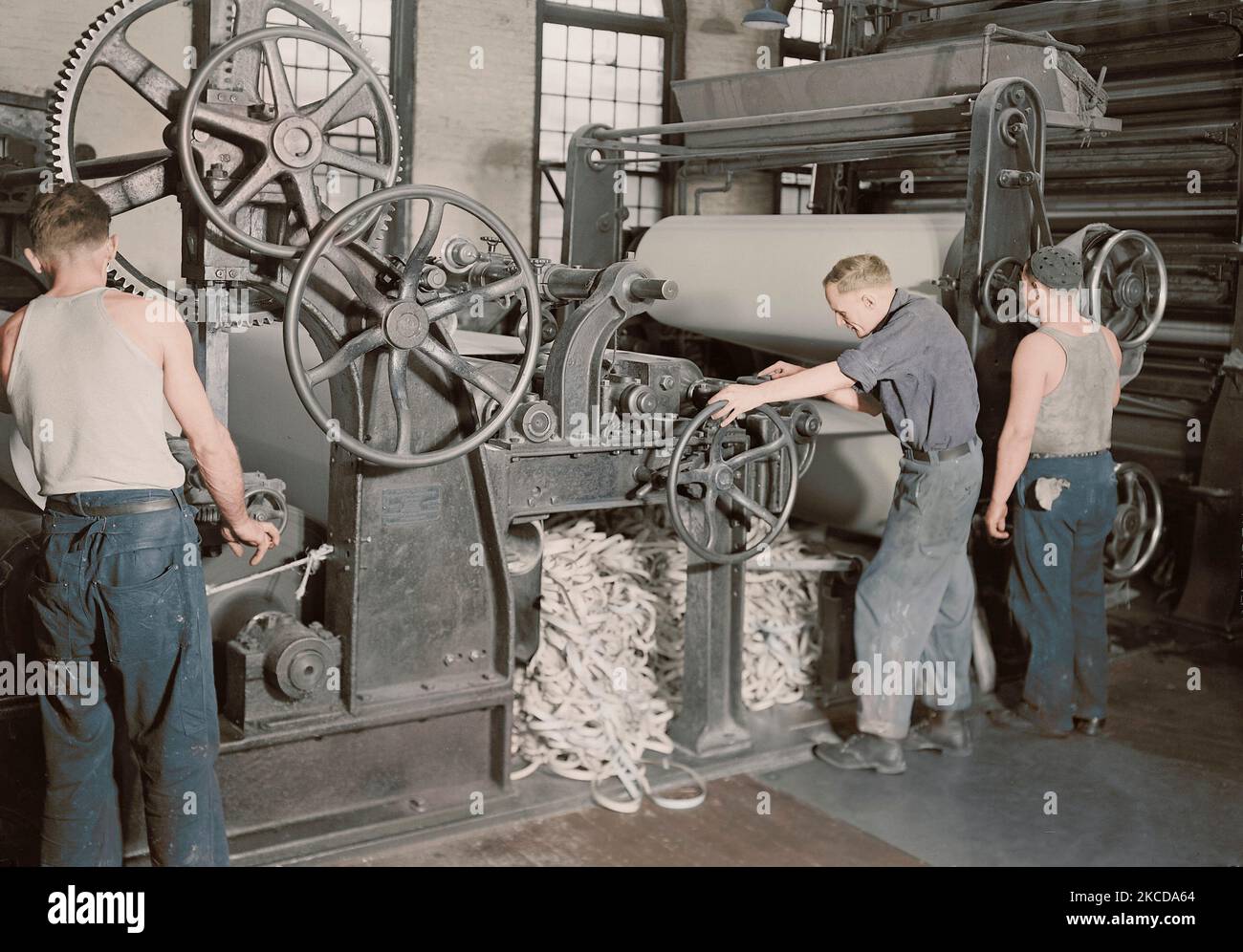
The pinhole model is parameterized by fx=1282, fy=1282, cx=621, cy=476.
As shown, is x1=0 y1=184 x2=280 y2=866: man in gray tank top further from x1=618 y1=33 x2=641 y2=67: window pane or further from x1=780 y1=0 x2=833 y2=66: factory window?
x1=780 y1=0 x2=833 y2=66: factory window

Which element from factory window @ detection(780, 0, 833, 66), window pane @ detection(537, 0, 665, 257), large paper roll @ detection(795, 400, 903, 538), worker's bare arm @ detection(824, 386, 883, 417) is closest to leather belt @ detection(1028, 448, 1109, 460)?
worker's bare arm @ detection(824, 386, 883, 417)

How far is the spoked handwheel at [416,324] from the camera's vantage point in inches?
113

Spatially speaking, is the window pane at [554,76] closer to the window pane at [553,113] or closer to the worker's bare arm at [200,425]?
the window pane at [553,113]

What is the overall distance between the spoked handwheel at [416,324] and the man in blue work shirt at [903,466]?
32.8 inches

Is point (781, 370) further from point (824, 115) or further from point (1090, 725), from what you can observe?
point (1090, 725)

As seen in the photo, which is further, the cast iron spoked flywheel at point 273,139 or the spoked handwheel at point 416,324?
the spoked handwheel at point 416,324

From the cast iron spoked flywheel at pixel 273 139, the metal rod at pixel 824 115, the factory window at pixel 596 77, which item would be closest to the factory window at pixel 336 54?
the factory window at pixel 596 77

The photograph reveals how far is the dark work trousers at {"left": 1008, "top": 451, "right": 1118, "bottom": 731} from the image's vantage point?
13.3 feet

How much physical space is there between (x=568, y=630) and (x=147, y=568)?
60.7 inches

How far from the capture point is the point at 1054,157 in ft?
19.0

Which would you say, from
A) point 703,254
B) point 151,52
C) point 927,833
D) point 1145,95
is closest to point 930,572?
point 927,833

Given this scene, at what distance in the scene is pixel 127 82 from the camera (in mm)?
2850

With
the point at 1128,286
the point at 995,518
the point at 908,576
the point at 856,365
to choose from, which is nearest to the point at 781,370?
the point at 856,365

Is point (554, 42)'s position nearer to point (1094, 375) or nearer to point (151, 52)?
point (151, 52)
